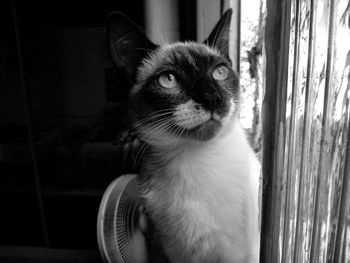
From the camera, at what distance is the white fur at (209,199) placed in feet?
2.42

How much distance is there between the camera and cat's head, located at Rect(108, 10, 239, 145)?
2.27 feet

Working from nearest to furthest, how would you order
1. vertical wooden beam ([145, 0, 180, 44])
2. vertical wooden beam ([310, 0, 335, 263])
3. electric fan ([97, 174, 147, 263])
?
vertical wooden beam ([310, 0, 335, 263]) → electric fan ([97, 174, 147, 263]) → vertical wooden beam ([145, 0, 180, 44])

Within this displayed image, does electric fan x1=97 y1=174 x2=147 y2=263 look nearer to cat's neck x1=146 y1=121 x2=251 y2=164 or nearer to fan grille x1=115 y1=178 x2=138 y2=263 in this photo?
fan grille x1=115 y1=178 x2=138 y2=263

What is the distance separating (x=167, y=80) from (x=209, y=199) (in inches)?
12.6

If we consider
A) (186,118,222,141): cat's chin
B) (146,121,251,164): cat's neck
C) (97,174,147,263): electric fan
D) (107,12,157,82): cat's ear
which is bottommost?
(97,174,147,263): electric fan

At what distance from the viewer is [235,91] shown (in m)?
0.82

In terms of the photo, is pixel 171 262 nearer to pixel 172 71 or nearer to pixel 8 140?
pixel 172 71

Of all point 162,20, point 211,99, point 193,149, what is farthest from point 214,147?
point 162,20

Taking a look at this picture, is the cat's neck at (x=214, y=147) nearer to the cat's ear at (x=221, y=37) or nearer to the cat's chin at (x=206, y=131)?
the cat's chin at (x=206, y=131)

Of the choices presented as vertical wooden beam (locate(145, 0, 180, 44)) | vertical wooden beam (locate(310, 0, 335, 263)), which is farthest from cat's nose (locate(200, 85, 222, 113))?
vertical wooden beam (locate(145, 0, 180, 44))

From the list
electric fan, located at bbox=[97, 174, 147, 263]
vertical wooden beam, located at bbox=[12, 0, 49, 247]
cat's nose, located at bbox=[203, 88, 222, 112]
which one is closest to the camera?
cat's nose, located at bbox=[203, 88, 222, 112]

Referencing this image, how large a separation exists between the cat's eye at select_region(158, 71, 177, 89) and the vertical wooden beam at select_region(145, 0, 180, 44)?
53 cm

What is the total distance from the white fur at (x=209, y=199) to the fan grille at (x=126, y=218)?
19 cm

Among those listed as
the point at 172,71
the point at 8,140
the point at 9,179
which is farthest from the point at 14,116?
the point at 172,71
